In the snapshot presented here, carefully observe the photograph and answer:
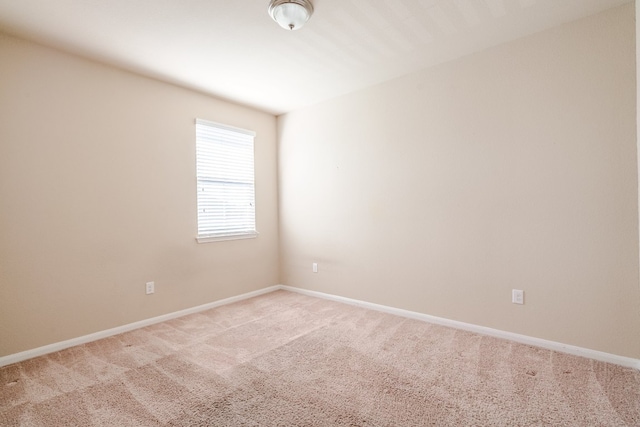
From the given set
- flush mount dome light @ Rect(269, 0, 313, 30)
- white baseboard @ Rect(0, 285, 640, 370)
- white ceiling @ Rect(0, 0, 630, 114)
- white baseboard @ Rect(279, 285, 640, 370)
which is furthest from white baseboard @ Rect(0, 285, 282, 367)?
flush mount dome light @ Rect(269, 0, 313, 30)

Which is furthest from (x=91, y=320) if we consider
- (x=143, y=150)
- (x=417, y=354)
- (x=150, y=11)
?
(x=417, y=354)

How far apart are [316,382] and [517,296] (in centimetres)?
183

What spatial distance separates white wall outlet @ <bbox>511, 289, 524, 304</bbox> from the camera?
2.58 metres

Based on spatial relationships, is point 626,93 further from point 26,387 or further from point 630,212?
point 26,387

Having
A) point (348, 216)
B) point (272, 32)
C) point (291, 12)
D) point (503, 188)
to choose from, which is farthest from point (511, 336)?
point (272, 32)

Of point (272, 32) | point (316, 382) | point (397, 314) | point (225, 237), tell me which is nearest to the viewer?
point (316, 382)

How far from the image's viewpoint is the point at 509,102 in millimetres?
2609

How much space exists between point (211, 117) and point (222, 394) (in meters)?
3.00

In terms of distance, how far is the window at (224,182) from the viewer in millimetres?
3639

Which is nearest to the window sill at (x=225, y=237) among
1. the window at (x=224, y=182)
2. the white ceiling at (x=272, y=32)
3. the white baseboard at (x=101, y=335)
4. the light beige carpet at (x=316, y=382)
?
the window at (x=224, y=182)

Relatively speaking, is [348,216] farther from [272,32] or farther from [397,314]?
[272,32]

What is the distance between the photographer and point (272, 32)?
240 cm

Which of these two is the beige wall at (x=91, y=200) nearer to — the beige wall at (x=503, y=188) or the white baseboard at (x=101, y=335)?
the white baseboard at (x=101, y=335)

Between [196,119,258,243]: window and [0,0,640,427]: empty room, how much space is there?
4 centimetres
